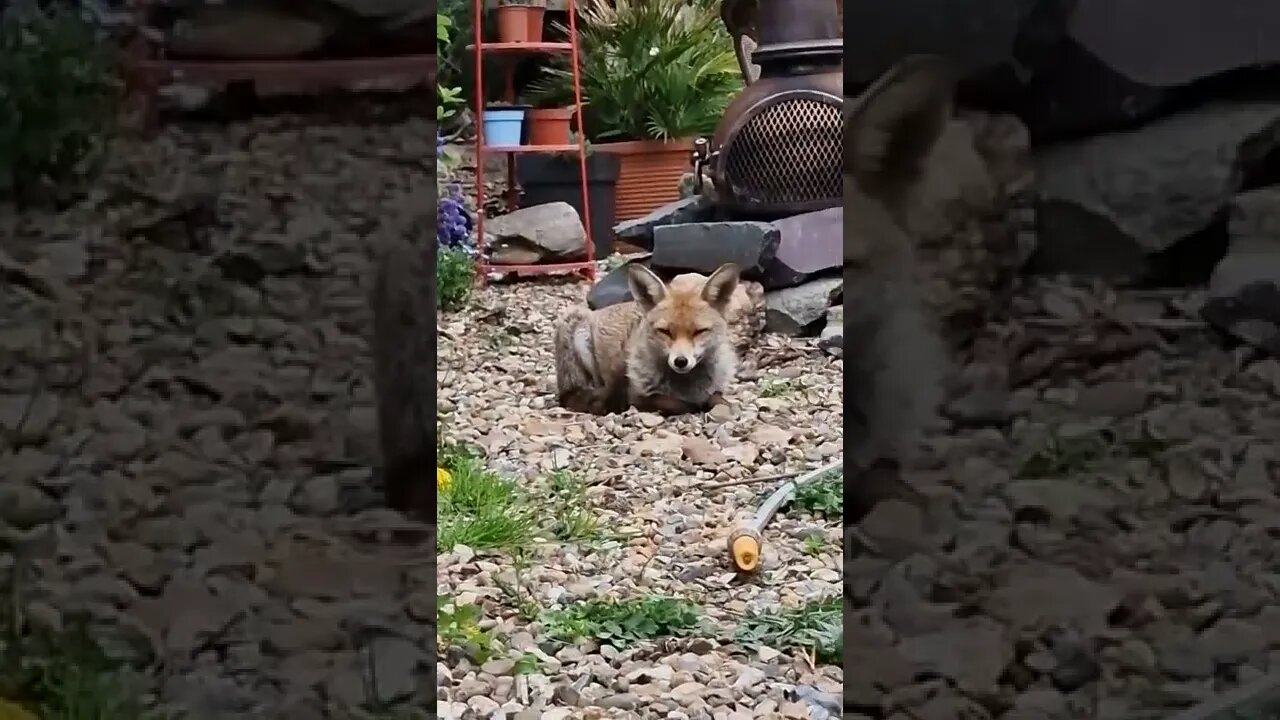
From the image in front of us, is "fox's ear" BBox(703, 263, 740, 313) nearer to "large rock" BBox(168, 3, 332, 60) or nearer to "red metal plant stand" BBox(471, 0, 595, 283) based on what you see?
"red metal plant stand" BBox(471, 0, 595, 283)

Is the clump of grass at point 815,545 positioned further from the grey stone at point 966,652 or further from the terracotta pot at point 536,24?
the terracotta pot at point 536,24

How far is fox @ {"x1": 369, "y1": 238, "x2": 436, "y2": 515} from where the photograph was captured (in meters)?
1.10

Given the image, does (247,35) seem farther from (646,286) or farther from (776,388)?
(776,388)

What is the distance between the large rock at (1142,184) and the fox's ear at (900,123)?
99 millimetres

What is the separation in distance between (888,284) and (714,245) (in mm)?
3195

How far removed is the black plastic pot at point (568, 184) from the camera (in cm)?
496

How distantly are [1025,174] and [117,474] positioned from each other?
81 centimetres

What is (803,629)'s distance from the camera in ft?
5.71

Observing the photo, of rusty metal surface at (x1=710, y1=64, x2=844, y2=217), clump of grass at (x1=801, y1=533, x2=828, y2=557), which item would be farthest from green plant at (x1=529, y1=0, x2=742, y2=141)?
clump of grass at (x1=801, y1=533, x2=828, y2=557)

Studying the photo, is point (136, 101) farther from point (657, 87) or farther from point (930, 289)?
point (657, 87)

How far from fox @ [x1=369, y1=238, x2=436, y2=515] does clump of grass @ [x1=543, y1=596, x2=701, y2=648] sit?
67 centimetres

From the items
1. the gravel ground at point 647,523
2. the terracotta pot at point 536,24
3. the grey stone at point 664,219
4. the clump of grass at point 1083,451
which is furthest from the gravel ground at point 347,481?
the terracotta pot at point 536,24

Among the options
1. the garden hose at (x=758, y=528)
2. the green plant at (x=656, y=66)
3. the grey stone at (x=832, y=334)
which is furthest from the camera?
the green plant at (x=656, y=66)

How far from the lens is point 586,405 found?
353 centimetres
